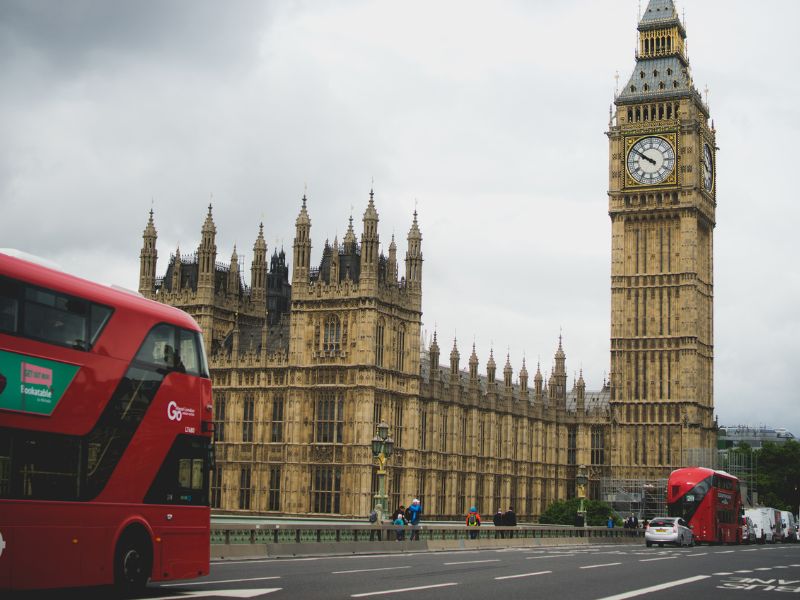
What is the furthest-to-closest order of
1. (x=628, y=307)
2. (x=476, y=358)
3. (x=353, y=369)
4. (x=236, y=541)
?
(x=628, y=307) < (x=476, y=358) < (x=353, y=369) < (x=236, y=541)

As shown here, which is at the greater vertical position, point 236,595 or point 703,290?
point 703,290

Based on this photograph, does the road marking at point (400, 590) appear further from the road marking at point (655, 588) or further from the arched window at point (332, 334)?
the arched window at point (332, 334)

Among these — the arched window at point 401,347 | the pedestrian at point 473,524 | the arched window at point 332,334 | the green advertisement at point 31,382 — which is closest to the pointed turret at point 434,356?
the arched window at point 401,347

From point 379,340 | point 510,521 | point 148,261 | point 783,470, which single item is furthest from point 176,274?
point 783,470

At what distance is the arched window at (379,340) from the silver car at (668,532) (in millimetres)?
19226

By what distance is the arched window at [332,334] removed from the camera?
208 feet

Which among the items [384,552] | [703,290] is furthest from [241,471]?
[703,290]

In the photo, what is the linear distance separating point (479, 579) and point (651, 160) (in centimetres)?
7253

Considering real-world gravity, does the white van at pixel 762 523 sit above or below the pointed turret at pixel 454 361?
below

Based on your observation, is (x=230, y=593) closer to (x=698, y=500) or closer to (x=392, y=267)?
(x=698, y=500)

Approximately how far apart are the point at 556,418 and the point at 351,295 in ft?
110

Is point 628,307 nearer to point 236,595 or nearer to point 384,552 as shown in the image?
point 384,552

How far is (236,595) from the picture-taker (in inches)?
717

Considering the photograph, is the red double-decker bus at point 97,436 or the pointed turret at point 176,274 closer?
the red double-decker bus at point 97,436
